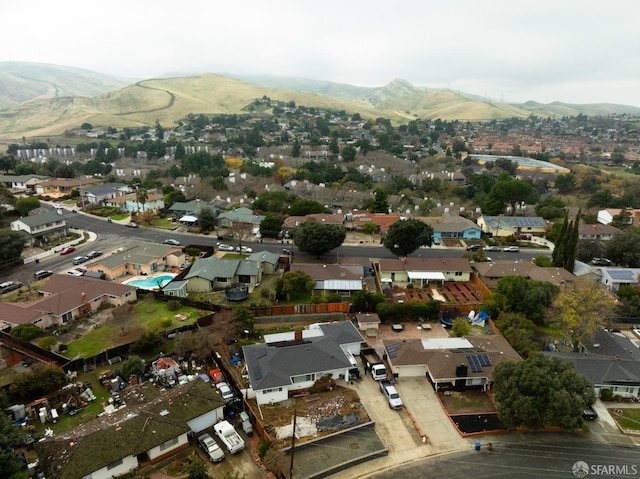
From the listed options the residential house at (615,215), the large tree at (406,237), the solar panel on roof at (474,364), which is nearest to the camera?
the solar panel on roof at (474,364)

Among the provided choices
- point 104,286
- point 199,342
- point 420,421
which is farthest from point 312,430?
point 104,286

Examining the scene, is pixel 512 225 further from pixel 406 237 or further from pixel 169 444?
pixel 169 444

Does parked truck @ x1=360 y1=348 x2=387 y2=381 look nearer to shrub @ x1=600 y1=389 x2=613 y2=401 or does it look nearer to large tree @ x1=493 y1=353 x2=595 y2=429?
large tree @ x1=493 y1=353 x2=595 y2=429

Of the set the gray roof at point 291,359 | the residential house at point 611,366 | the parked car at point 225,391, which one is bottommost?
the parked car at point 225,391

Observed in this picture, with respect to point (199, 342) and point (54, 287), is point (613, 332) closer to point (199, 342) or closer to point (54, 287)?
point (199, 342)

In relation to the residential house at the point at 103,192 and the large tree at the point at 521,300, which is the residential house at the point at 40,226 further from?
the large tree at the point at 521,300

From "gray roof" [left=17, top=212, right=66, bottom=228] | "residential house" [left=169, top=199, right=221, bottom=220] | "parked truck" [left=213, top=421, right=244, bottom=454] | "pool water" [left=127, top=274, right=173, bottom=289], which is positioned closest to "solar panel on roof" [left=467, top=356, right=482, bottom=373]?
"parked truck" [left=213, top=421, right=244, bottom=454]

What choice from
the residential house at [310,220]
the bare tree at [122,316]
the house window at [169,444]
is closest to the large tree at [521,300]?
the house window at [169,444]
